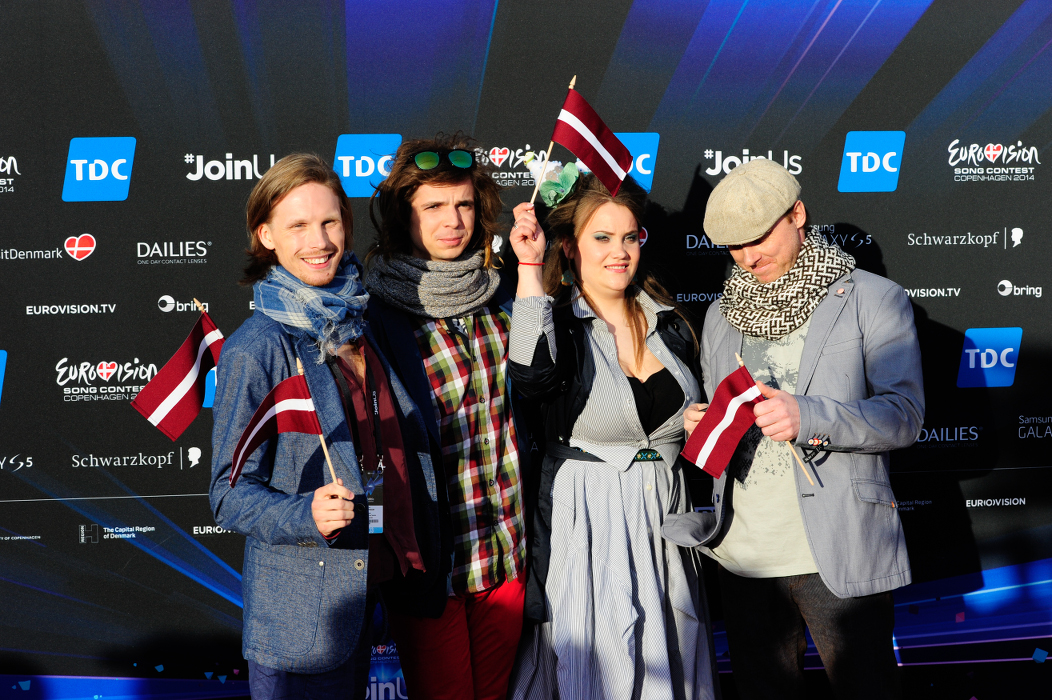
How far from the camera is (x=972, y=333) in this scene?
354cm

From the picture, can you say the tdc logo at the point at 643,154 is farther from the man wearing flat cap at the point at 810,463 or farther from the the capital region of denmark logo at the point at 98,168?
the the capital region of denmark logo at the point at 98,168

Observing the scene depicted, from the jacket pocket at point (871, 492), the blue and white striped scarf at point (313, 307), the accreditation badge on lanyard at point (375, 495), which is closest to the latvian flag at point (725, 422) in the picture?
the jacket pocket at point (871, 492)

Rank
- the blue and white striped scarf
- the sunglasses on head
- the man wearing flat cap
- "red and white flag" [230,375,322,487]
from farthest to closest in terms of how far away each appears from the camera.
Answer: the sunglasses on head → the man wearing flat cap → the blue and white striped scarf → "red and white flag" [230,375,322,487]

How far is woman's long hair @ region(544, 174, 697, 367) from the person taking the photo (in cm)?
268

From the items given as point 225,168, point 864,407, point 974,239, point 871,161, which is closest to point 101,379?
point 225,168

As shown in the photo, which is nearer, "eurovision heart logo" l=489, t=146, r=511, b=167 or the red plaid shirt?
the red plaid shirt

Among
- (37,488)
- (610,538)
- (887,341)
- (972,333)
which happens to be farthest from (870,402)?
(37,488)

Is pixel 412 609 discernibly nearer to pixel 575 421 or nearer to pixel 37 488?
pixel 575 421

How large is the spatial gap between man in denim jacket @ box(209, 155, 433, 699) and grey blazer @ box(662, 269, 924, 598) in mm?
1338

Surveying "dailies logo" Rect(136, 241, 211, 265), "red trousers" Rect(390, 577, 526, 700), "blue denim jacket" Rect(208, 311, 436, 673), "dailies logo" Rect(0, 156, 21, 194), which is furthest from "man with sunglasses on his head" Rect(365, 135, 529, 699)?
"dailies logo" Rect(0, 156, 21, 194)

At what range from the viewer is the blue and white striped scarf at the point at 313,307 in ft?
6.44

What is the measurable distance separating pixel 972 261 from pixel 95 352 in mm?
3858

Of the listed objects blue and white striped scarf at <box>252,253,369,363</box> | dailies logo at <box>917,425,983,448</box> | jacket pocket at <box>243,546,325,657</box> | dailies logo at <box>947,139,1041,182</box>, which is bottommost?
jacket pocket at <box>243,546,325,657</box>

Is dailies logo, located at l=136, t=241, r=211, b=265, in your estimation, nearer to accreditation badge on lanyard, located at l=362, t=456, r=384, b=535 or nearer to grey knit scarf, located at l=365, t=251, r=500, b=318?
grey knit scarf, located at l=365, t=251, r=500, b=318
